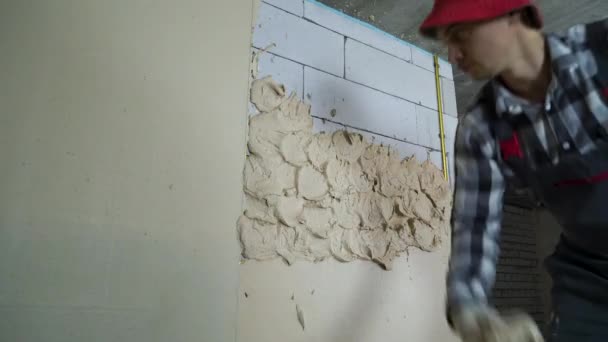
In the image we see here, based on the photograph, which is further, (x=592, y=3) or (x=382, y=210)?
(x=592, y=3)

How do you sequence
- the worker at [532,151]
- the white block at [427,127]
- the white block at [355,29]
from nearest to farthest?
1. the worker at [532,151]
2. the white block at [355,29]
3. the white block at [427,127]

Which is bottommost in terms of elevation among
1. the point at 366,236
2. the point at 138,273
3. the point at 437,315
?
the point at 437,315

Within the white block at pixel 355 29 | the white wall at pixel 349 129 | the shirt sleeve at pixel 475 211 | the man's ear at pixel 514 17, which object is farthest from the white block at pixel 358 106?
the man's ear at pixel 514 17

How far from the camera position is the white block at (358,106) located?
1.47 metres

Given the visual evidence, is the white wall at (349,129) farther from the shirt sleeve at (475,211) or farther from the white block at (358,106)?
the shirt sleeve at (475,211)

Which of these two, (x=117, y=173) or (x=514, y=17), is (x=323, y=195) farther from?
(x=514, y=17)

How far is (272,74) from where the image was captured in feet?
4.50

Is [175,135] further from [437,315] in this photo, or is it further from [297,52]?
[437,315]

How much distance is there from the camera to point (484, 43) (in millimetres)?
891

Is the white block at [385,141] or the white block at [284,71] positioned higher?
the white block at [284,71]

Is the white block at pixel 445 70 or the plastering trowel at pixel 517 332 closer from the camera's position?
the plastering trowel at pixel 517 332

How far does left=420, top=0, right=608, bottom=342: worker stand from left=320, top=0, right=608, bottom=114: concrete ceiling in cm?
74

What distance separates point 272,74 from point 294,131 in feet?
0.70

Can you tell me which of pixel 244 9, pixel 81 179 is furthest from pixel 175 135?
pixel 244 9
